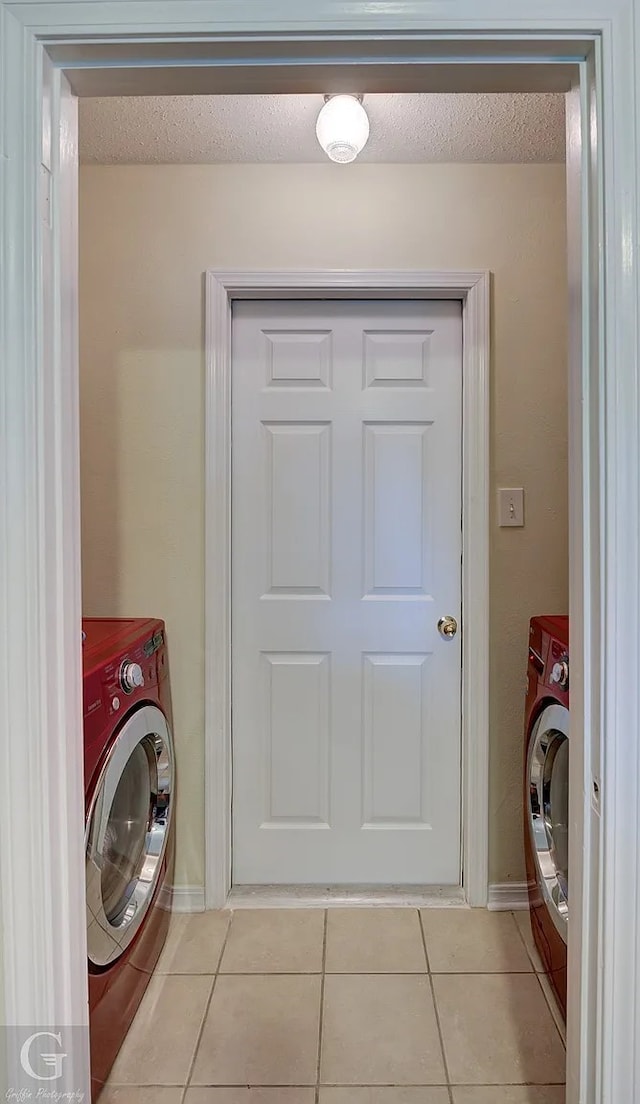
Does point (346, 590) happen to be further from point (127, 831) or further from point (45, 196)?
point (45, 196)

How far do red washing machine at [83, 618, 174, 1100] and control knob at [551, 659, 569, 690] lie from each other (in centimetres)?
101

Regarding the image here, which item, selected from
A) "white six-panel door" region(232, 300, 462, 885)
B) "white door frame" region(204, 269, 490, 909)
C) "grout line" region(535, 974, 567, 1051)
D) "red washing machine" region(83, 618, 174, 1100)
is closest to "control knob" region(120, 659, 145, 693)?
"red washing machine" region(83, 618, 174, 1100)

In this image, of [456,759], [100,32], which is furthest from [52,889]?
[456,759]

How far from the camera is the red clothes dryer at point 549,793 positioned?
56.5 inches

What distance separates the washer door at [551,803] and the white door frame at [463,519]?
1.05 feet

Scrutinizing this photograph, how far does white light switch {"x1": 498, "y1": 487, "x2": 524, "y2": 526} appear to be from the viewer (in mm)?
1903

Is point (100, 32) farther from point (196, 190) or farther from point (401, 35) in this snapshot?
point (196, 190)

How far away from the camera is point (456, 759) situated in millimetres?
1995

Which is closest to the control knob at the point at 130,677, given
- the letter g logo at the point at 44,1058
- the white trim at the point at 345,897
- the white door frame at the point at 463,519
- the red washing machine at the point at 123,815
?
the red washing machine at the point at 123,815

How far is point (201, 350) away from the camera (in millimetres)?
1886

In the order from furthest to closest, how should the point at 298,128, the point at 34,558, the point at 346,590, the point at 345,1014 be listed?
the point at 346,590, the point at 298,128, the point at 345,1014, the point at 34,558

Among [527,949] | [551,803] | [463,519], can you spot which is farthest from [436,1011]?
[463,519]

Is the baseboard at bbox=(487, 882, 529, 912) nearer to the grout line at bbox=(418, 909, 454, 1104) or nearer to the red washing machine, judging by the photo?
the grout line at bbox=(418, 909, 454, 1104)

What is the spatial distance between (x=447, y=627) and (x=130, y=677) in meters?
1.03
